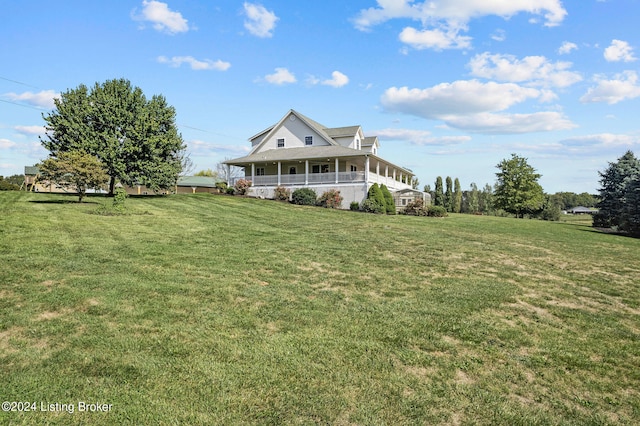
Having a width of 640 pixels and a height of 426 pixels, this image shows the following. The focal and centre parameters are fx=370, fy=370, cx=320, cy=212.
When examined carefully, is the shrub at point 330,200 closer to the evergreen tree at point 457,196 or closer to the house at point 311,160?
the house at point 311,160

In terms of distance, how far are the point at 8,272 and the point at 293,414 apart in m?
6.45

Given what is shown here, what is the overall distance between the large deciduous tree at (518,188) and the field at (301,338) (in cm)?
3835

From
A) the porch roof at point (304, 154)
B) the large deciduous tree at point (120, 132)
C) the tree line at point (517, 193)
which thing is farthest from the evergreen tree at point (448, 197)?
the large deciduous tree at point (120, 132)

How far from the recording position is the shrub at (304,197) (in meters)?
29.0

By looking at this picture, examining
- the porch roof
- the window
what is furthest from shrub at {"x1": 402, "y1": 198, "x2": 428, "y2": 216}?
the window

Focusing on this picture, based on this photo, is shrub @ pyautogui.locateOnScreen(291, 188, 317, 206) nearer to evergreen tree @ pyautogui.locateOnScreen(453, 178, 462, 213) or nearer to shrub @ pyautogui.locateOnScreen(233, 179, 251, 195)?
shrub @ pyautogui.locateOnScreen(233, 179, 251, 195)

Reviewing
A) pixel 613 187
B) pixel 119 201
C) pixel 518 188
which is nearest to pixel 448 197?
pixel 518 188

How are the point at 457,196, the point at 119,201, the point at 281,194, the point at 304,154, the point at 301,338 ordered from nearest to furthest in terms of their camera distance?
the point at 301,338
the point at 119,201
the point at 281,194
the point at 304,154
the point at 457,196

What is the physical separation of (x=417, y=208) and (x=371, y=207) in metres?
4.13

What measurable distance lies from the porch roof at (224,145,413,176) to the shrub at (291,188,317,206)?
3.22 m

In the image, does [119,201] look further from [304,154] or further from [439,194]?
[439,194]

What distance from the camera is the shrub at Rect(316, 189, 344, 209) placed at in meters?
28.9

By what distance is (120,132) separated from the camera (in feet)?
88.1

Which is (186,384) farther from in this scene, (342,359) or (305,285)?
(305,285)
